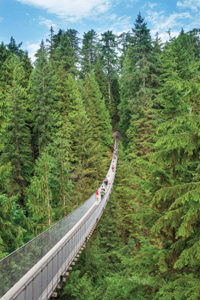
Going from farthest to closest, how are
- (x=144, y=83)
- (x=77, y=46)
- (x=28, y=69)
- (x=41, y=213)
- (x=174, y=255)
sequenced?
(x=77, y=46) < (x=144, y=83) < (x=28, y=69) < (x=41, y=213) < (x=174, y=255)

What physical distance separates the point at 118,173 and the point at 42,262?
19.5 m

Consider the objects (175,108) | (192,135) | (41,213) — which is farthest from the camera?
(41,213)

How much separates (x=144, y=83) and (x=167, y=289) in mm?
26739

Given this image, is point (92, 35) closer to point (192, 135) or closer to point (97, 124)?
point (97, 124)

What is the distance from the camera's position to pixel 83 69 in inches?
1923

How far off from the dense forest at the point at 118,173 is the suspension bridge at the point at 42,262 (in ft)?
5.33

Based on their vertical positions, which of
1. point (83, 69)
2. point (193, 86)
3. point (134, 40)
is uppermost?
point (83, 69)

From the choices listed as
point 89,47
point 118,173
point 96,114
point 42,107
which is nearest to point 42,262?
point 42,107

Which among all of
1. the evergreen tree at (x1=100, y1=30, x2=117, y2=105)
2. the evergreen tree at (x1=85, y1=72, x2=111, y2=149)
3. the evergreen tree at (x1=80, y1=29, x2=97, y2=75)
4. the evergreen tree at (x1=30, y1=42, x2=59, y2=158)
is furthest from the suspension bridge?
the evergreen tree at (x1=80, y1=29, x2=97, y2=75)

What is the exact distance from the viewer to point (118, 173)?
83.0 feet

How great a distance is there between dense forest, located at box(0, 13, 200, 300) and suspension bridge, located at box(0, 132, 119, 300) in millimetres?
1626

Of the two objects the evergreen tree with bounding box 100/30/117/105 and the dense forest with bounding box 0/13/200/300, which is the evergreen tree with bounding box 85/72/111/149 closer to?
the dense forest with bounding box 0/13/200/300

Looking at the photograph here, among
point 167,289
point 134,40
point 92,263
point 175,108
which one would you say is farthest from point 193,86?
point 134,40

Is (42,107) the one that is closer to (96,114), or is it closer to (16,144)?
(16,144)
